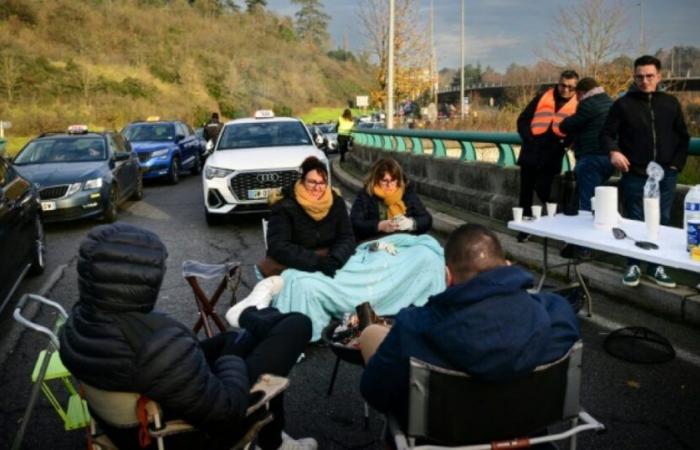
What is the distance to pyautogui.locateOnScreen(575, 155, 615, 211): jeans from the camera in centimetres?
686

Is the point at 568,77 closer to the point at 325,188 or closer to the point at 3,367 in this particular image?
the point at 325,188

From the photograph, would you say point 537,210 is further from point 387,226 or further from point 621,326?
point 387,226

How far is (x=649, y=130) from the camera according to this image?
6.05 metres

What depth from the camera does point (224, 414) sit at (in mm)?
2482

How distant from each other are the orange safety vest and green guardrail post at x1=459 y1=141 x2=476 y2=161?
107 inches

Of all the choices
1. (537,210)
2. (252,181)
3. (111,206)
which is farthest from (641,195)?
(111,206)

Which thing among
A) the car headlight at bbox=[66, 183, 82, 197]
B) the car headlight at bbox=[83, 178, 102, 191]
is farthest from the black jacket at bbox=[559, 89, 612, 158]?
the car headlight at bbox=[66, 183, 82, 197]

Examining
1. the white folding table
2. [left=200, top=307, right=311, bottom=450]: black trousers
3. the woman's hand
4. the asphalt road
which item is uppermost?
the white folding table

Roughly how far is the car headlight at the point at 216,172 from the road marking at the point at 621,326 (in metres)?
6.48

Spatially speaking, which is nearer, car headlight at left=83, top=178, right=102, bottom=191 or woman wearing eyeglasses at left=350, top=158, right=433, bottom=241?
woman wearing eyeglasses at left=350, top=158, right=433, bottom=241

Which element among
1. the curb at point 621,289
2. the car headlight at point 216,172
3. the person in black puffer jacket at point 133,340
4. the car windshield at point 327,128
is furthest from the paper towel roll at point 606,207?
the car windshield at point 327,128

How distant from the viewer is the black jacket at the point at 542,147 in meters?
7.82

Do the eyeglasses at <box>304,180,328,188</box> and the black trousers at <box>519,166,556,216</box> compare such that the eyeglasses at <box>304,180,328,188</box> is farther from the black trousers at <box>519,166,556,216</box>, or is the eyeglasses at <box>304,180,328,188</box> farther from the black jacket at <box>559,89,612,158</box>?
the black trousers at <box>519,166,556,216</box>

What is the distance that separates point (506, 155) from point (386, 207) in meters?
3.78
